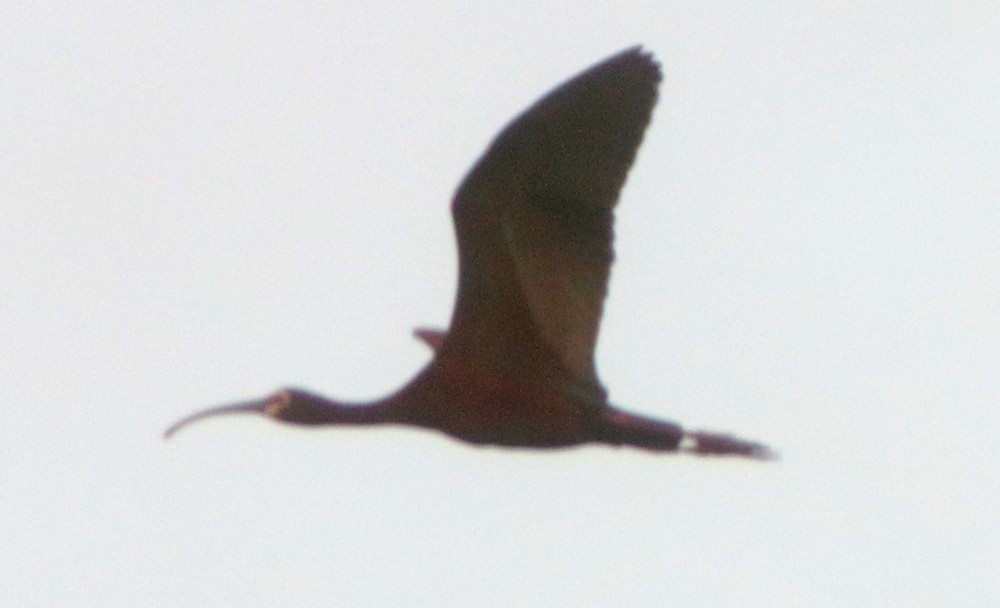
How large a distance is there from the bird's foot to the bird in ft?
0.05

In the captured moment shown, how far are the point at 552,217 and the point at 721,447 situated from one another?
8.18 feet

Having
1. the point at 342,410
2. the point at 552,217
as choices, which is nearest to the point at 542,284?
the point at 552,217

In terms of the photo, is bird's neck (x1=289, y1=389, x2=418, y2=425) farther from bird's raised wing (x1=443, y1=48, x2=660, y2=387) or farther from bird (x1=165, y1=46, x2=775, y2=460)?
bird's raised wing (x1=443, y1=48, x2=660, y2=387)

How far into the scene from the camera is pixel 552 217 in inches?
840

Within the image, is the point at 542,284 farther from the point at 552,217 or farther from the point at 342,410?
the point at 342,410

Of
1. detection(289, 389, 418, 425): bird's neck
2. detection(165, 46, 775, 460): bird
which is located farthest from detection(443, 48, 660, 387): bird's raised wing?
detection(289, 389, 418, 425): bird's neck

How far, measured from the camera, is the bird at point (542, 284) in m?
20.9

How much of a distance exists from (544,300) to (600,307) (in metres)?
0.45

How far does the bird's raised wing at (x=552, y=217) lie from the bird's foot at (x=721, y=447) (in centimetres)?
101

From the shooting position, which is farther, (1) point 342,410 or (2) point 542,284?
(1) point 342,410

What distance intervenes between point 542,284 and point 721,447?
7.14 ft

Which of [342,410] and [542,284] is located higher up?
[542,284]

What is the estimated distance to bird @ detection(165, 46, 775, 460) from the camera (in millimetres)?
20922

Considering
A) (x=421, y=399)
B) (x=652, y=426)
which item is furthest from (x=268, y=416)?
(x=652, y=426)
